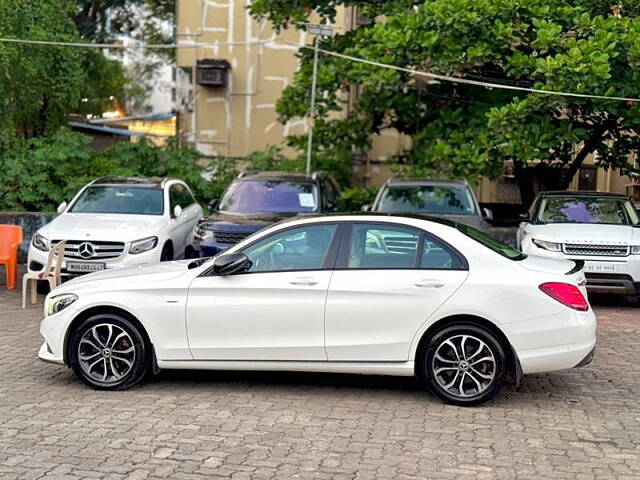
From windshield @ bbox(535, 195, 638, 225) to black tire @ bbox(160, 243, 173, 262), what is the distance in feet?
17.9

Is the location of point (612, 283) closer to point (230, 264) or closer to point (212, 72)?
point (230, 264)

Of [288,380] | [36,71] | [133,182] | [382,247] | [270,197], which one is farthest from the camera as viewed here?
[36,71]

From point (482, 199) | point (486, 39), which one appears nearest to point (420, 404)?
point (486, 39)

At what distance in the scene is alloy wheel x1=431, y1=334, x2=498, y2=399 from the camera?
701 centimetres

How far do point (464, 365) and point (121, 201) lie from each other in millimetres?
7878

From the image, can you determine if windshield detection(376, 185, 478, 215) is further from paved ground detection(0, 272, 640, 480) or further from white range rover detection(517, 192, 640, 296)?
paved ground detection(0, 272, 640, 480)

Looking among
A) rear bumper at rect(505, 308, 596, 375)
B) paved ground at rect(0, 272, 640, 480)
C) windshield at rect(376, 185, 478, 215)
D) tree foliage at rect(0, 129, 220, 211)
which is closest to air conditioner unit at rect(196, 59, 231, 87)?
tree foliage at rect(0, 129, 220, 211)

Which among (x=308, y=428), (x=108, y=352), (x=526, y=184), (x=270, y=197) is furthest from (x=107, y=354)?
(x=526, y=184)

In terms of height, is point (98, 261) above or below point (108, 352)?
above

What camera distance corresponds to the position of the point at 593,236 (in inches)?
470

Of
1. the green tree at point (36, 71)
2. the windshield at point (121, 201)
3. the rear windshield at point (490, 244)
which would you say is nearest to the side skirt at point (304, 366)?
the rear windshield at point (490, 244)

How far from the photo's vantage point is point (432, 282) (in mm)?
→ 7059

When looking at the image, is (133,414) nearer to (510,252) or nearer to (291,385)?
(291,385)

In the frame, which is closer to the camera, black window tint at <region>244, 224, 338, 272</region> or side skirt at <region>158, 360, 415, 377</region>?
side skirt at <region>158, 360, 415, 377</region>
